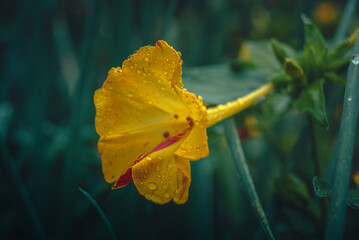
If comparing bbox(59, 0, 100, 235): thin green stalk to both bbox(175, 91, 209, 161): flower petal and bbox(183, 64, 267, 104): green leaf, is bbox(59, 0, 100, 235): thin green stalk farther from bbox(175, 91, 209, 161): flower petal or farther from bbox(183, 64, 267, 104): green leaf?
bbox(175, 91, 209, 161): flower petal

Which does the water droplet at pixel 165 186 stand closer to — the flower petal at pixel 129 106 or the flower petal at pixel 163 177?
the flower petal at pixel 163 177

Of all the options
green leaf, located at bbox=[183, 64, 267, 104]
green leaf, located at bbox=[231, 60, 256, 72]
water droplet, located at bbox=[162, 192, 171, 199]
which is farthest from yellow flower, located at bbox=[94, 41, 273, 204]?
green leaf, located at bbox=[231, 60, 256, 72]

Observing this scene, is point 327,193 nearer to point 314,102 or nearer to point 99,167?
point 314,102

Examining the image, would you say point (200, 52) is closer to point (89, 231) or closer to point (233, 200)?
point (233, 200)

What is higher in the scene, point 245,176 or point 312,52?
point 312,52

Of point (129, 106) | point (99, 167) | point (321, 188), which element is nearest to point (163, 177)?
point (129, 106)

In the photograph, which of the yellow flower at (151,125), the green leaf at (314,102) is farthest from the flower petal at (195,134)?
the green leaf at (314,102)
